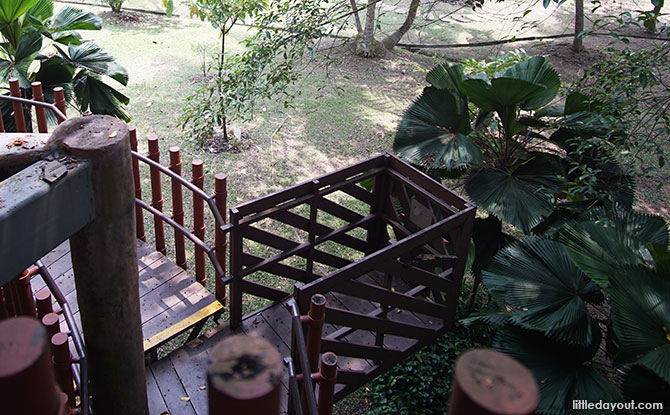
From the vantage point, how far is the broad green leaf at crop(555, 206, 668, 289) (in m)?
3.51

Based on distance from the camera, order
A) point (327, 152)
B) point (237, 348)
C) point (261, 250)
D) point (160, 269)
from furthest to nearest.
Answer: point (327, 152) → point (261, 250) → point (160, 269) → point (237, 348)

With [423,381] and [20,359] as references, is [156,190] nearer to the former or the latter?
[423,381]

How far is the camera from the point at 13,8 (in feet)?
18.7

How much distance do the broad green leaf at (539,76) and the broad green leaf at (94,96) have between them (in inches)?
165

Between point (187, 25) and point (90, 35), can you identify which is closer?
point (90, 35)

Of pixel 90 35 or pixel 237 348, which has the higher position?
pixel 237 348

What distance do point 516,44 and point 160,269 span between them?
10.9 metres

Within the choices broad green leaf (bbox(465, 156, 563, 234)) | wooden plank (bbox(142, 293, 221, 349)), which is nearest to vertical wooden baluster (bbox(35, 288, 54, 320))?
wooden plank (bbox(142, 293, 221, 349))

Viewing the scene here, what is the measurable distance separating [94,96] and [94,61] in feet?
1.30

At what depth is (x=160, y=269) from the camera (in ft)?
15.0

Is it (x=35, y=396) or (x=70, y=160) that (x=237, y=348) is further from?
(x=70, y=160)

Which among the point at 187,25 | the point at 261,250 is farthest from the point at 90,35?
the point at 261,250

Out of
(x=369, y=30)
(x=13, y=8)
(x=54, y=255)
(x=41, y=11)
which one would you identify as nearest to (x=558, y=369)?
(x=54, y=255)

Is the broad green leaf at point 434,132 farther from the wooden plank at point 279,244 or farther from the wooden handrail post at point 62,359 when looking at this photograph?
the wooden handrail post at point 62,359
